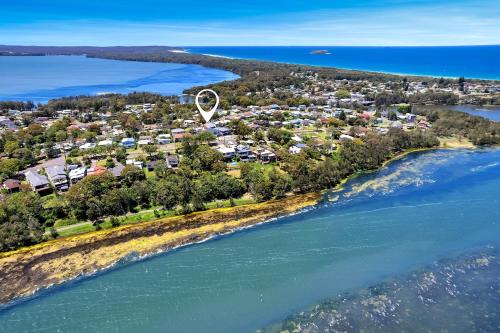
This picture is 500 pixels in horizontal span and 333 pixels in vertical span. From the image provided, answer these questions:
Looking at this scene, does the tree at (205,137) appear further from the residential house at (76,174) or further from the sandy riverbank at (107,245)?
the sandy riverbank at (107,245)

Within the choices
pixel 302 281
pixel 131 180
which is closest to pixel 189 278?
pixel 302 281

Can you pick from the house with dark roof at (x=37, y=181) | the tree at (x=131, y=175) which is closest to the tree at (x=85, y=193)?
the tree at (x=131, y=175)

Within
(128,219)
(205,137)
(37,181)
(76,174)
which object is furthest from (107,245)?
(205,137)

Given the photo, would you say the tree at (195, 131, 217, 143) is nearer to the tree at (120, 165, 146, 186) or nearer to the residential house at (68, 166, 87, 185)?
the tree at (120, 165, 146, 186)

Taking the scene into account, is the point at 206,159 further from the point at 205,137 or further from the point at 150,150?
the point at 205,137

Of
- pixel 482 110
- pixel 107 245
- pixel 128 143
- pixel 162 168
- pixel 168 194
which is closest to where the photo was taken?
pixel 107 245

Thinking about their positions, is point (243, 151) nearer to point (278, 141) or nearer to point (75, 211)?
point (278, 141)
